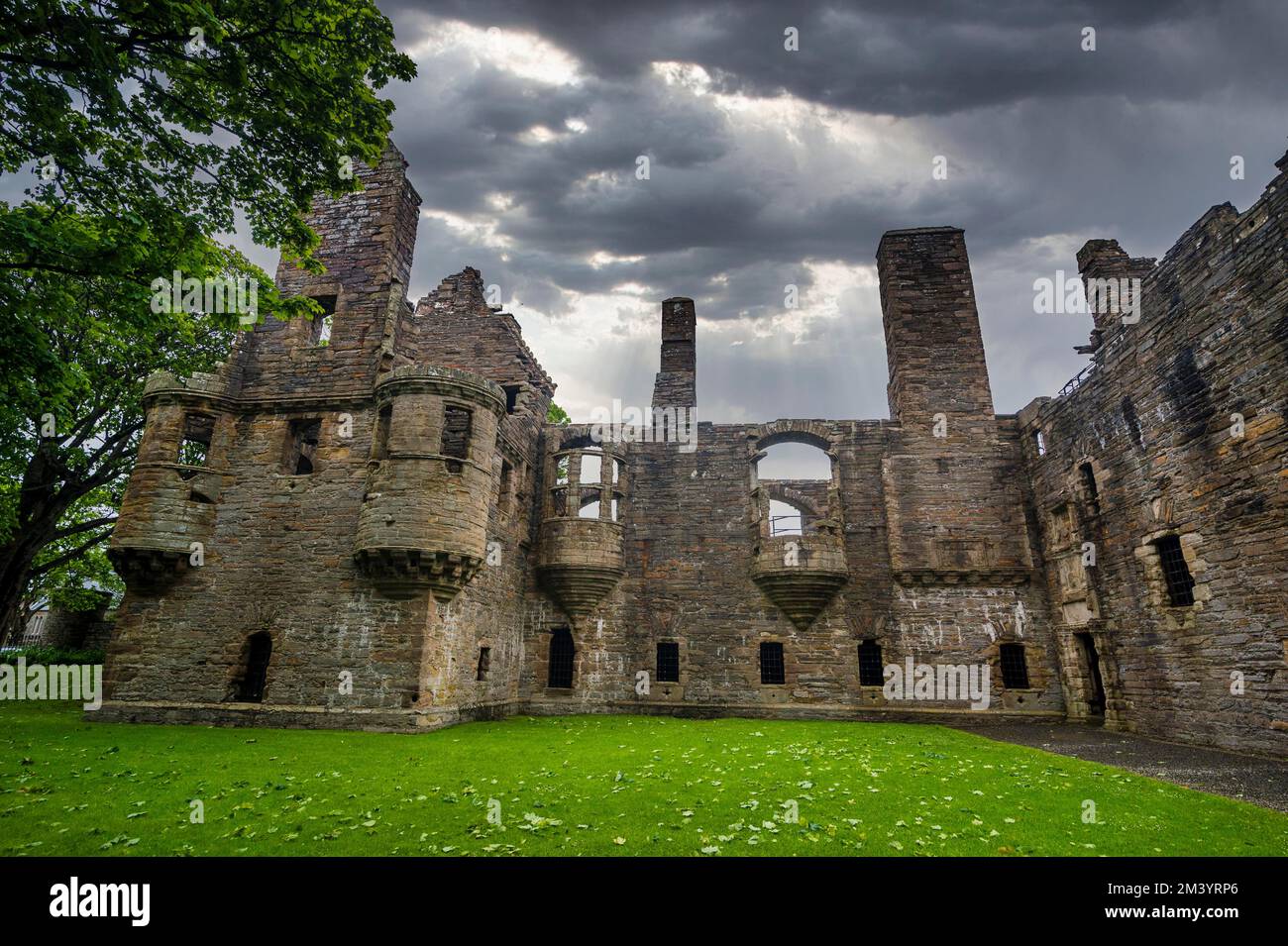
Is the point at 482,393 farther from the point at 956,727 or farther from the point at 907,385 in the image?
the point at 956,727

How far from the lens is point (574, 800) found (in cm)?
705

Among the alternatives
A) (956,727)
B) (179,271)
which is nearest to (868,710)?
(956,727)

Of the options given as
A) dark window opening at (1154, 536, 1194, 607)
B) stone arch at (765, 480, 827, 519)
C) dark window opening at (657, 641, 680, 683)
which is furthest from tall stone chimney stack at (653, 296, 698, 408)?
dark window opening at (1154, 536, 1194, 607)

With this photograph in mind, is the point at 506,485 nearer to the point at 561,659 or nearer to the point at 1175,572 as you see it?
the point at 561,659

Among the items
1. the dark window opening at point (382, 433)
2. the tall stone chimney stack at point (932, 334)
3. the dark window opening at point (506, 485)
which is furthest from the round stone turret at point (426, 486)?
the tall stone chimney stack at point (932, 334)

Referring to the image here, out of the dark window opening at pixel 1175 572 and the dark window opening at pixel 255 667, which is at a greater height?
the dark window opening at pixel 1175 572

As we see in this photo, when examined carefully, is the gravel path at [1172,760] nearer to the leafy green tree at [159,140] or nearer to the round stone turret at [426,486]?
the round stone turret at [426,486]

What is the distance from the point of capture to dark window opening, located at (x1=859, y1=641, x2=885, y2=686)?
18109mm

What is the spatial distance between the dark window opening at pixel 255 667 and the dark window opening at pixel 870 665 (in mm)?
15705

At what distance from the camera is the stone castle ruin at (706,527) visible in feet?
39.8

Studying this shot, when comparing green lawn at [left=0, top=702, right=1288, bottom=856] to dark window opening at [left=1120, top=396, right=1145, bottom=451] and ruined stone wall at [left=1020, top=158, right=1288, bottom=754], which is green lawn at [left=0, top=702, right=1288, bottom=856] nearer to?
ruined stone wall at [left=1020, top=158, right=1288, bottom=754]

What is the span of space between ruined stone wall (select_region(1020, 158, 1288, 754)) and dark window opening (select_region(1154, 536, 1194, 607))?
0.12 meters

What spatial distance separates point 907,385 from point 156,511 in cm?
2126

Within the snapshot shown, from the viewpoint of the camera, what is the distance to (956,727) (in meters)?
16.5
